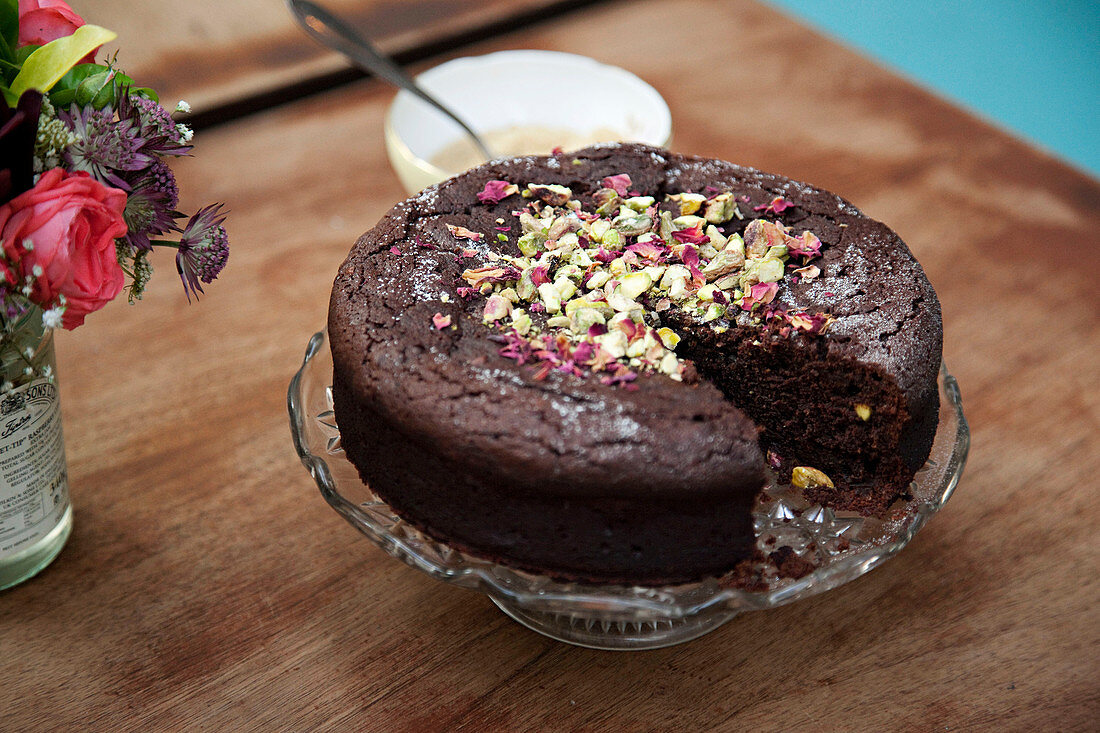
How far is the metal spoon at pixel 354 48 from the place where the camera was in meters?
2.27

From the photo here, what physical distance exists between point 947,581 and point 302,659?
112 centimetres

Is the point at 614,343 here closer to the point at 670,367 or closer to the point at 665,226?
the point at 670,367

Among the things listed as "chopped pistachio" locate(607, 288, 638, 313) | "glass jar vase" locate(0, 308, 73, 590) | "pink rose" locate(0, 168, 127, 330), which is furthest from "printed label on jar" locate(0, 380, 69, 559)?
"chopped pistachio" locate(607, 288, 638, 313)

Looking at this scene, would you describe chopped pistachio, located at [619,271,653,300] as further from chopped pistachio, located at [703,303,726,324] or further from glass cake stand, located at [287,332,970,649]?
glass cake stand, located at [287,332,970,649]

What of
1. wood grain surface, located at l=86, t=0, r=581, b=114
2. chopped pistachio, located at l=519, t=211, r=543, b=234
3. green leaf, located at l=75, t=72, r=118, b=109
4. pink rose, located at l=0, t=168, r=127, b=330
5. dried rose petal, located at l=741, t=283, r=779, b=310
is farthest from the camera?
wood grain surface, located at l=86, t=0, r=581, b=114

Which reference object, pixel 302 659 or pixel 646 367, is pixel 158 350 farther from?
pixel 646 367

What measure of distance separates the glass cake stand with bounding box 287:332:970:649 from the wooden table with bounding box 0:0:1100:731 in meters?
0.05

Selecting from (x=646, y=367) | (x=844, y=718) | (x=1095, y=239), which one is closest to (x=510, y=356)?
(x=646, y=367)

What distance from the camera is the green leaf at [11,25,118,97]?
1213 millimetres

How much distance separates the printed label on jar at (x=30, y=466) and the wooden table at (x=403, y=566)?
12cm

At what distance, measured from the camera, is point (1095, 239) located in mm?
2396

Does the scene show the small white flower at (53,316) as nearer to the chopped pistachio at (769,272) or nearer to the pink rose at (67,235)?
the pink rose at (67,235)

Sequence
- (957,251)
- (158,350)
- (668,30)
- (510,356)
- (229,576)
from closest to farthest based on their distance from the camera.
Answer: (510,356), (229,576), (158,350), (957,251), (668,30)

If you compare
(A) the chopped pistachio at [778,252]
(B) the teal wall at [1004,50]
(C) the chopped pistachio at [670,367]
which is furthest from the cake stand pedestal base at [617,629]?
(B) the teal wall at [1004,50]
